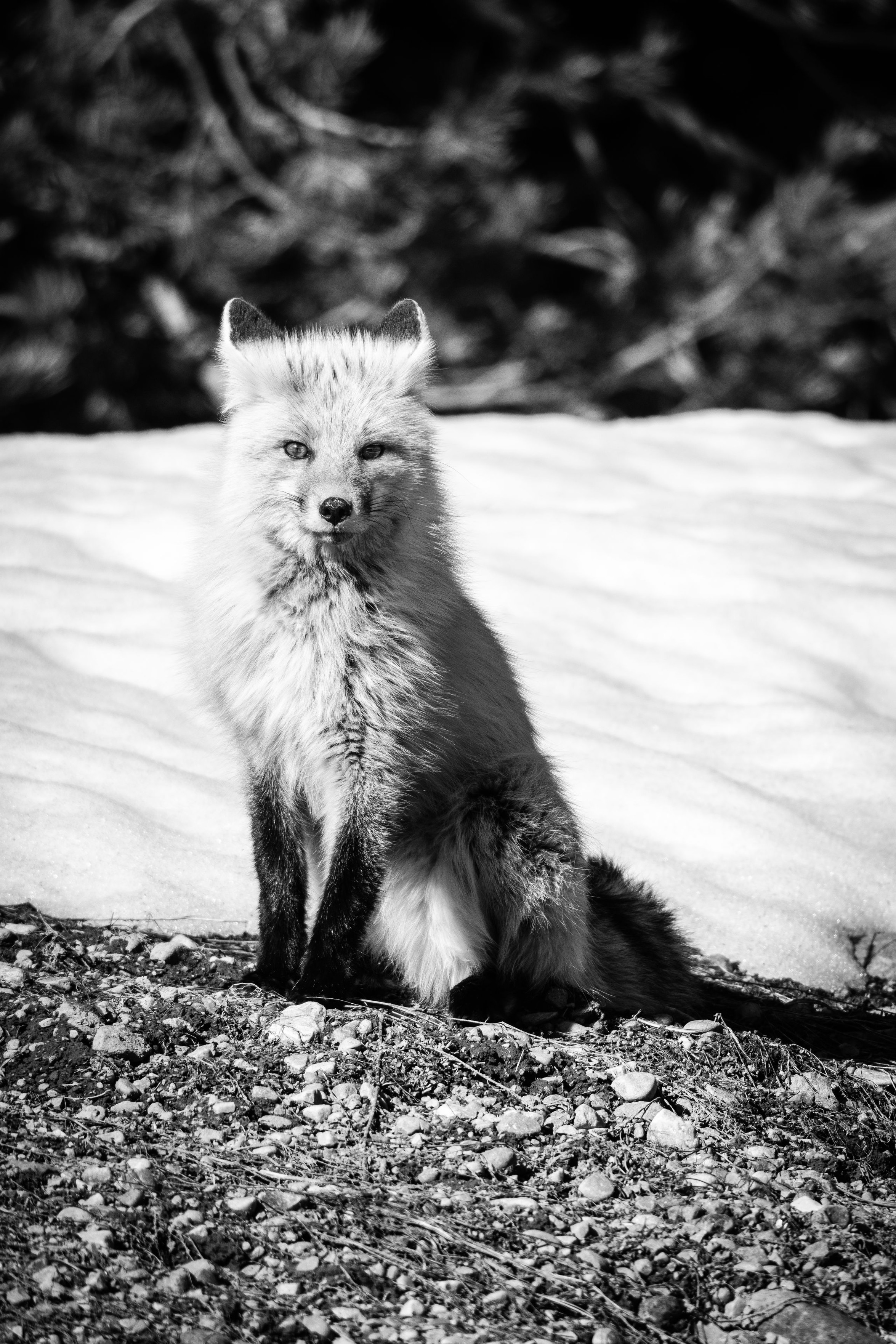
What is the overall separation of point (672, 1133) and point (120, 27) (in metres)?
8.81

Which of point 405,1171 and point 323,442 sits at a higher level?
point 323,442

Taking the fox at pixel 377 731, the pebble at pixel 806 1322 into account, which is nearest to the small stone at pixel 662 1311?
the pebble at pixel 806 1322

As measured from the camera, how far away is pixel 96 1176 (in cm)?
217

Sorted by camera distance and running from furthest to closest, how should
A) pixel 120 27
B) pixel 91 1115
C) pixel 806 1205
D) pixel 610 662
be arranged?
pixel 120 27 < pixel 610 662 < pixel 91 1115 < pixel 806 1205

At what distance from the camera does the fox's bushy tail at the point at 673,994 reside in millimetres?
3102

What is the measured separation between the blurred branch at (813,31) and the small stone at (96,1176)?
1055cm

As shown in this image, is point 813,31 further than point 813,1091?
Yes

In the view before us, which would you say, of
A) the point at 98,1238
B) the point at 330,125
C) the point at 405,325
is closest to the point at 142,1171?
the point at 98,1238

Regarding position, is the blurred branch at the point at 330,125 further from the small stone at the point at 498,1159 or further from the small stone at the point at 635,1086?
the small stone at the point at 498,1159

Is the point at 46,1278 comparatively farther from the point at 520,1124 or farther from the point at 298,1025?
the point at 520,1124

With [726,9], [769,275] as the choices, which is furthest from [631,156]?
[769,275]

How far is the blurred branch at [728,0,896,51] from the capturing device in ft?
32.3

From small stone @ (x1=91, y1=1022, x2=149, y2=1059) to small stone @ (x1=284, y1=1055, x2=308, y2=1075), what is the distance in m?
0.32

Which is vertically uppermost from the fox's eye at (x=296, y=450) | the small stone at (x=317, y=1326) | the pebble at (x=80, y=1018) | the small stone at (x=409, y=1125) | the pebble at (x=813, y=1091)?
the fox's eye at (x=296, y=450)
